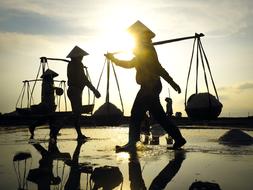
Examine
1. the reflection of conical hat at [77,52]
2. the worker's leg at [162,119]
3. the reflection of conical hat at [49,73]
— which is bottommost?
the worker's leg at [162,119]

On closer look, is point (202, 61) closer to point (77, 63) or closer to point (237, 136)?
point (237, 136)

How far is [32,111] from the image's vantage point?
13.3 metres

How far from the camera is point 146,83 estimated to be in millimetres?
8891

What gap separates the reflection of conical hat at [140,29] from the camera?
9.01 m

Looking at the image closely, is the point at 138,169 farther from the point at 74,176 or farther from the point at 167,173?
the point at 74,176

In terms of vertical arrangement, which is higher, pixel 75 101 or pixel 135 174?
pixel 75 101

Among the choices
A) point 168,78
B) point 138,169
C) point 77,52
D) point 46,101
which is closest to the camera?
point 138,169

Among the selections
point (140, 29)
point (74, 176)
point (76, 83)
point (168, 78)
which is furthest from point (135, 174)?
point (76, 83)

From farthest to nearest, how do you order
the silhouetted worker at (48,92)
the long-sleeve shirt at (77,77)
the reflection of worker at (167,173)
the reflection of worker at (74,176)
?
the silhouetted worker at (48,92)
the long-sleeve shirt at (77,77)
the reflection of worker at (167,173)
the reflection of worker at (74,176)

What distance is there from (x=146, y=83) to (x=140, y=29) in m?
1.15

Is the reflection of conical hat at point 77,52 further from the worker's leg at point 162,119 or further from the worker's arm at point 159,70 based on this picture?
the worker's leg at point 162,119

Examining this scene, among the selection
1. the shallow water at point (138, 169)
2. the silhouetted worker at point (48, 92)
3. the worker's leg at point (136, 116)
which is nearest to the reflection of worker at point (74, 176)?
the shallow water at point (138, 169)

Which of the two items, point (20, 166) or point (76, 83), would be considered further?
point (76, 83)

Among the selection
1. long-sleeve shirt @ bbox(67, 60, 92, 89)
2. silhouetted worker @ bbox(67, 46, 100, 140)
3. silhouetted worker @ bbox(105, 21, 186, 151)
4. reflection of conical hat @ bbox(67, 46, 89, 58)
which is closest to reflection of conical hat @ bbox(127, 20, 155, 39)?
silhouetted worker @ bbox(105, 21, 186, 151)
